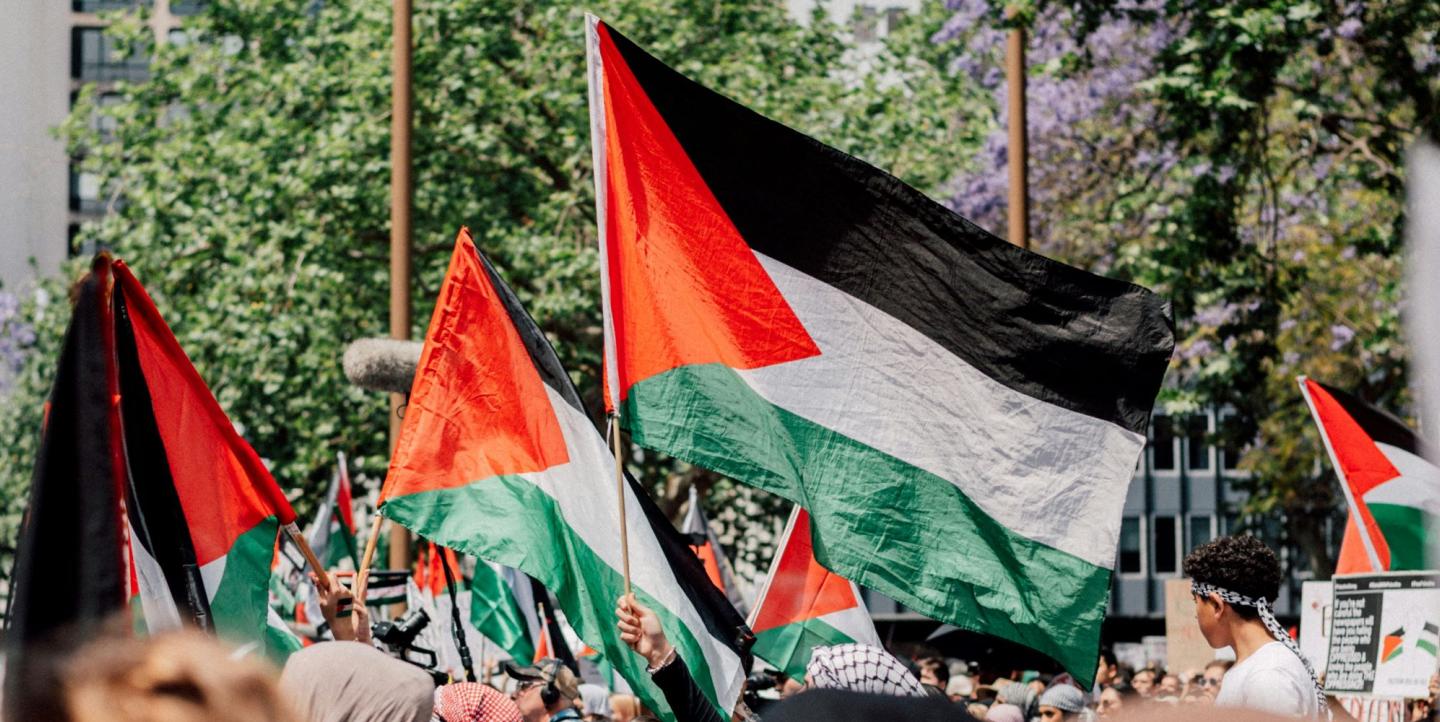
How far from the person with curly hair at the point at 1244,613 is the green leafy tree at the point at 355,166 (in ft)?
44.1

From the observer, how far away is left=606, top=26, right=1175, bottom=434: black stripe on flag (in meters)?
5.81

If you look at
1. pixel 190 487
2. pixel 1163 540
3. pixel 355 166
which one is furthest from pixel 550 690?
pixel 1163 540

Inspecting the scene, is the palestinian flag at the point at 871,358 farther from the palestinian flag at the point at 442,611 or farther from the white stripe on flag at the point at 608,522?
the palestinian flag at the point at 442,611

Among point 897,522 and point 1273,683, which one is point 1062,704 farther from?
point 1273,683

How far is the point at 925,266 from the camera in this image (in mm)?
5938

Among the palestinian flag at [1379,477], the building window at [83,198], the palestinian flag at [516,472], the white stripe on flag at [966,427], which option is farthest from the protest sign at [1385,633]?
the building window at [83,198]

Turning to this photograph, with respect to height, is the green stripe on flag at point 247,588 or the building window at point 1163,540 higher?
the green stripe on flag at point 247,588

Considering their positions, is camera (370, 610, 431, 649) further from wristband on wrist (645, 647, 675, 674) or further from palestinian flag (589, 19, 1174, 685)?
wristband on wrist (645, 647, 675, 674)

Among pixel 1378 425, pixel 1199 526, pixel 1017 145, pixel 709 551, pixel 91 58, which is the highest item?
pixel 91 58

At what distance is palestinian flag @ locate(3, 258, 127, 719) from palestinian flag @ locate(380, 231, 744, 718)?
2164mm

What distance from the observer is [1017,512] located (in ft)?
18.7

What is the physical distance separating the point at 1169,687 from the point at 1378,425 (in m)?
3.18

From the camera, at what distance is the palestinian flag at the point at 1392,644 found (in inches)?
330

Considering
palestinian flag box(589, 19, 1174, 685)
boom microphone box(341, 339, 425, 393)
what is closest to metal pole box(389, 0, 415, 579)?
boom microphone box(341, 339, 425, 393)
